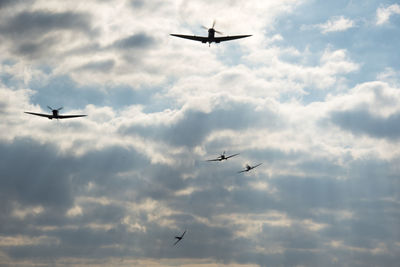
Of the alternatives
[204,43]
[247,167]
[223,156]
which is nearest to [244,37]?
[204,43]

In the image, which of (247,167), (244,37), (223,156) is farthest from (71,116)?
(247,167)

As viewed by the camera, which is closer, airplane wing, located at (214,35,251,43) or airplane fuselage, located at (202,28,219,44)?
airplane wing, located at (214,35,251,43)

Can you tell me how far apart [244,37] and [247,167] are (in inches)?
3742

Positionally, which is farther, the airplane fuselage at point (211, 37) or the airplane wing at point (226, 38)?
the airplane fuselage at point (211, 37)

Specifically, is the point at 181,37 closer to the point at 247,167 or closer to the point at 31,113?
the point at 31,113

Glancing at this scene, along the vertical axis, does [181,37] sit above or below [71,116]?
above

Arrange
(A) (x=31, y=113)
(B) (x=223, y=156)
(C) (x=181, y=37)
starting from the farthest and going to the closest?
(B) (x=223, y=156) → (A) (x=31, y=113) → (C) (x=181, y=37)

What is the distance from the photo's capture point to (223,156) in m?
179

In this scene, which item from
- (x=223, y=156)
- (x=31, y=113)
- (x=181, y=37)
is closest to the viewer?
(x=181, y=37)

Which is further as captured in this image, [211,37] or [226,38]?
[211,37]

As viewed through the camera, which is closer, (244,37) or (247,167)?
(244,37)

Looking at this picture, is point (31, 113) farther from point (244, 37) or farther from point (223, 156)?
point (223, 156)

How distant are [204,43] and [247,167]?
92.7 metres

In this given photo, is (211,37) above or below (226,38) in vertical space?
above
